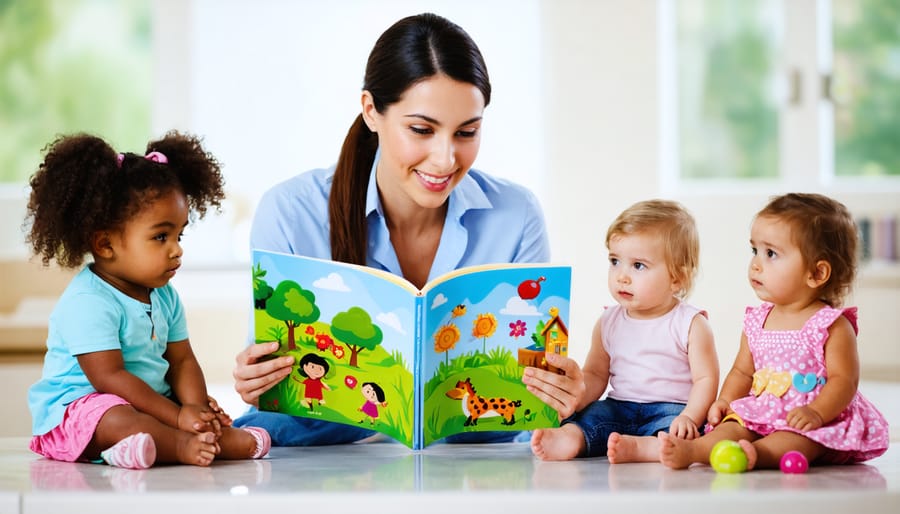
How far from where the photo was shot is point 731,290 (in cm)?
479

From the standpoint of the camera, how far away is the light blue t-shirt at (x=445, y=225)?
2104mm

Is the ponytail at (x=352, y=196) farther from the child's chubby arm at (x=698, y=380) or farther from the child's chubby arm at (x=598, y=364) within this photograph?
the child's chubby arm at (x=698, y=380)

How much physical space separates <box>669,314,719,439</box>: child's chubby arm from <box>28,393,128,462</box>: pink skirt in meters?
0.93

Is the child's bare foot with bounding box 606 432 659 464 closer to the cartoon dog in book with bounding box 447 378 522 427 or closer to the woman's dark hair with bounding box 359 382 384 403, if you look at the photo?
the cartoon dog in book with bounding box 447 378 522 427

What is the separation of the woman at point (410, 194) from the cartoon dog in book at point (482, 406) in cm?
36

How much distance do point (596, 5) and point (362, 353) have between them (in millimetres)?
3586

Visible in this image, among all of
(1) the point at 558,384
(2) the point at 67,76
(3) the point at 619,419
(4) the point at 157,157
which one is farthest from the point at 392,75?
(2) the point at 67,76

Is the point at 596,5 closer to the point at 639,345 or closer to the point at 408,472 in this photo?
the point at 639,345

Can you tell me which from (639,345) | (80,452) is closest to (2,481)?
(80,452)

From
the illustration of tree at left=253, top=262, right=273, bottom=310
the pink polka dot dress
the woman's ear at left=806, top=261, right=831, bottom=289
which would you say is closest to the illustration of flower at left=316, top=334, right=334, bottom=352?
the illustration of tree at left=253, top=262, right=273, bottom=310

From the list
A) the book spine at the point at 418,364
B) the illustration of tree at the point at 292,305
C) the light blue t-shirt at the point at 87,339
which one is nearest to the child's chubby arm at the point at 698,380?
the book spine at the point at 418,364

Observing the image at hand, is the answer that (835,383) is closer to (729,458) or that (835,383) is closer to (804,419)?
(804,419)

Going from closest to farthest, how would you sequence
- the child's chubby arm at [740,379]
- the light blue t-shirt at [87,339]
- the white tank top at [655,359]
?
the light blue t-shirt at [87,339], the child's chubby arm at [740,379], the white tank top at [655,359]

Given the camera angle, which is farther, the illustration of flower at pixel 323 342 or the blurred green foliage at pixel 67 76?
the blurred green foliage at pixel 67 76
